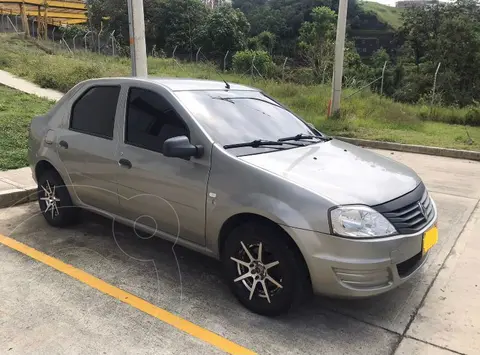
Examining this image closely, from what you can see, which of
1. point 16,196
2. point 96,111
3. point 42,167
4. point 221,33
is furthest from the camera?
point 221,33

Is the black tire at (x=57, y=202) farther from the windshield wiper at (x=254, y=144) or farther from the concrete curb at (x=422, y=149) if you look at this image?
the concrete curb at (x=422, y=149)

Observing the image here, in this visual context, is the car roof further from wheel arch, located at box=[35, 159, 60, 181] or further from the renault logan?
wheel arch, located at box=[35, 159, 60, 181]

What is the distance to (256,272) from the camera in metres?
3.08

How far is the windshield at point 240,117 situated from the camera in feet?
11.4

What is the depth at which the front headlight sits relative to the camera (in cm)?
275

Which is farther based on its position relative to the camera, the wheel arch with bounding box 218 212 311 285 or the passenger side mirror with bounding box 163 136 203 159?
the passenger side mirror with bounding box 163 136 203 159

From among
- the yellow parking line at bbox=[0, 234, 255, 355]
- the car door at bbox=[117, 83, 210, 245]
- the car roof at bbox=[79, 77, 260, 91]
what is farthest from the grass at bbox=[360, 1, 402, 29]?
the yellow parking line at bbox=[0, 234, 255, 355]

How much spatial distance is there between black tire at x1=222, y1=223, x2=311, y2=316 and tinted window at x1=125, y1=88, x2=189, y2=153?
0.96 metres

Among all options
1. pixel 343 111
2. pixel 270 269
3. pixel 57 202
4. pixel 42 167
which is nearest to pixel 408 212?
pixel 270 269

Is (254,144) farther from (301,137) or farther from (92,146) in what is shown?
(92,146)

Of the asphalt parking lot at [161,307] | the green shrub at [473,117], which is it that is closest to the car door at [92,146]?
the asphalt parking lot at [161,307]

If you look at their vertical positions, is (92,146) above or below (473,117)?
above

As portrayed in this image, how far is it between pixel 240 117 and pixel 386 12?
115 meters

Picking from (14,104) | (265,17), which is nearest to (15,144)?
(14,104)
